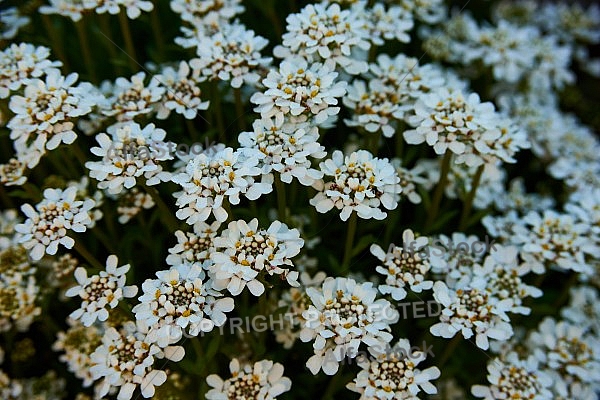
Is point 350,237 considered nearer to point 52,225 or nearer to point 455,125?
point 455,125

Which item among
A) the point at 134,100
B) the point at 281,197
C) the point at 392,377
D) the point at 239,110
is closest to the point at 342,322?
the point at 392,377

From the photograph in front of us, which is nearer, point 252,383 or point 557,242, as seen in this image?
point 252,383

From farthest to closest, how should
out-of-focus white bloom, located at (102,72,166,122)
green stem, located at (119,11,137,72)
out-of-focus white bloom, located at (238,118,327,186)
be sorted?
green stem, located at (119,11,137,72)
out-of-focus white bloom, located at (102,72,166,122)
out-of-focus white bloom, located at (238,118,327,186)

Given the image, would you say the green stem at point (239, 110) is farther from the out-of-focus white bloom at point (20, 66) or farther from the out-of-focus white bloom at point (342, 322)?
the out-of-focus white bloom at point (342, 322)

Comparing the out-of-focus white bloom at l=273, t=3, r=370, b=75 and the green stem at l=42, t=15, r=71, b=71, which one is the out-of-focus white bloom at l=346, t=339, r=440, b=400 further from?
the green stem at l=42, t=15, r=71, b=71

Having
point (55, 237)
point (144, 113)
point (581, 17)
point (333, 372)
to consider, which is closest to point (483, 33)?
point (581, 17)

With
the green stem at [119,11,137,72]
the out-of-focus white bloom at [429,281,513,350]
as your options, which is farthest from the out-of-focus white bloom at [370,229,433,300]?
the green stem at [119,11,137,72]
